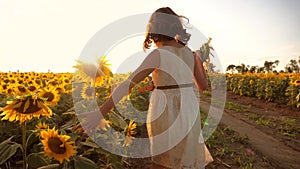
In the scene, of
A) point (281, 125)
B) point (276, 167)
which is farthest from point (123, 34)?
Result: point (281, 125)

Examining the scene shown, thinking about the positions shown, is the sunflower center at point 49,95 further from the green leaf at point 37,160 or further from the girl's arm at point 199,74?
the girl's arm at point 199,74

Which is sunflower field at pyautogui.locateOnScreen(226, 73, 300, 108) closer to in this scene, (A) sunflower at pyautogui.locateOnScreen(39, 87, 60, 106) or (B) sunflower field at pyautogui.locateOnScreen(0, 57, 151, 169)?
(B) sunflower field at pyautogui.locateOnScreen(0, 57, 151, 169)

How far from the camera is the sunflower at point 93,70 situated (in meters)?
2.43

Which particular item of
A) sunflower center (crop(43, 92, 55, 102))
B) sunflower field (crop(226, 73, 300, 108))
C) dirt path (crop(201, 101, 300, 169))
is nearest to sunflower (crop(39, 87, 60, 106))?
sunflower center (crop(43, 92, 55, 102))

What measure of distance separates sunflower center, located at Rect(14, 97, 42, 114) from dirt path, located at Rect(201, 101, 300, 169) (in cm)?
354

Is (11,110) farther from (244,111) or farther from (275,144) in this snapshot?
(244,111)

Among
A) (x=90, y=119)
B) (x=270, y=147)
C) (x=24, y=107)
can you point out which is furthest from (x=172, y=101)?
(x=270, y=147)

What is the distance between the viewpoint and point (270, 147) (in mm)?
4973

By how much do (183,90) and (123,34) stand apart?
0.80 metres

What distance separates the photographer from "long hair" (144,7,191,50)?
2.19m

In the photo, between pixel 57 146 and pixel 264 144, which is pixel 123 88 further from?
pixel 264 144

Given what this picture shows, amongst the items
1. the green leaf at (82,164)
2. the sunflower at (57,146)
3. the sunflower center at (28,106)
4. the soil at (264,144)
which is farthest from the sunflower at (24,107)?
the soil at (264,144)

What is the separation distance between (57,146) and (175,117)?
36.8 inches

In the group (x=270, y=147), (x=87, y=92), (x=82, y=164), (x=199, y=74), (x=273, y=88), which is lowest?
(x=270, y=147)
